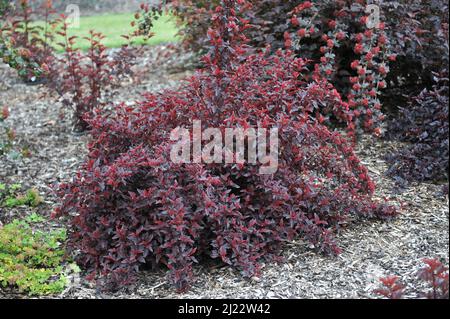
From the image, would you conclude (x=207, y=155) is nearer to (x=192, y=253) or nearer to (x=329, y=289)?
(x=192, y=253)

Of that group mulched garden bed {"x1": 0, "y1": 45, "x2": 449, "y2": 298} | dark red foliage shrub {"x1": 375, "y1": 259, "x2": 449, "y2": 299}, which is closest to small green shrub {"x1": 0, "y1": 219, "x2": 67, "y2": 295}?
mulched garden bed {"x1": 0, "y1": 45, "x2": 449, "y2": 298}

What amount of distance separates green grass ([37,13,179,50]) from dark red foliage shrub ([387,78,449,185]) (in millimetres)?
4539

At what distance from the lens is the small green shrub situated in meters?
3.15

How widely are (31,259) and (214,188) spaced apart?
3.59 feet

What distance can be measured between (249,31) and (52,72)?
1.69m

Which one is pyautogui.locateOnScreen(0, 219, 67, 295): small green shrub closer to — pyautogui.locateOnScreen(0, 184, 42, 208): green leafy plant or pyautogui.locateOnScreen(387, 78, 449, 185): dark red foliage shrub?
pyautogui.locateOnScreen(0, 184, 42, 208): green leafy plant

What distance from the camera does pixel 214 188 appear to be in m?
3.21

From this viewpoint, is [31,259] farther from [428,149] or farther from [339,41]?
[339,41]

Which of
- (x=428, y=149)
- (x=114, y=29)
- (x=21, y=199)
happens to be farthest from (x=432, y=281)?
(x=114, y=29)

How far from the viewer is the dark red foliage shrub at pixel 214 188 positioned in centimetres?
313

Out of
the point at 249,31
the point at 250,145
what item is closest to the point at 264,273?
the point at 250,145

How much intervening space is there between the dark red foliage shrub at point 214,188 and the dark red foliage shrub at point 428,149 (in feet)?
1.63

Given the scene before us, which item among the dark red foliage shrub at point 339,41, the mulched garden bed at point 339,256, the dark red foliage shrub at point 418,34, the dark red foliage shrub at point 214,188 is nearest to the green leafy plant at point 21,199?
the mulched garden bed at point 339,256

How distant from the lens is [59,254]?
3408mm
